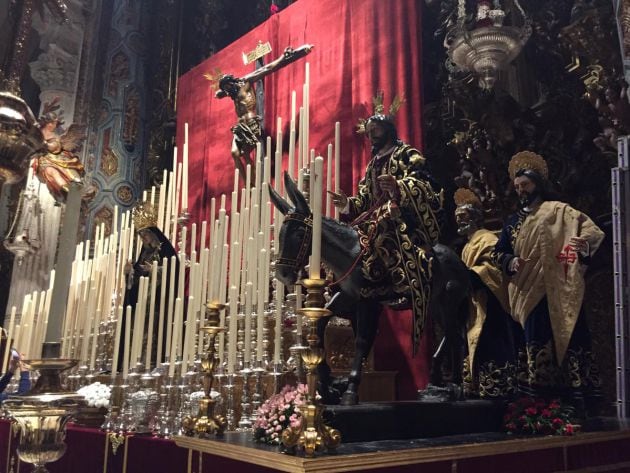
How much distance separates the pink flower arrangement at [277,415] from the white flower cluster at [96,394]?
229 centimetres

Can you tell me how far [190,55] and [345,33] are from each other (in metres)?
4.96

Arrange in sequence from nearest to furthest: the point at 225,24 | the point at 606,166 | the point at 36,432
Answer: the point at 36,432
the point at 606,166
the point at 225,24

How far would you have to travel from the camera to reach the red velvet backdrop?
5.86 metres

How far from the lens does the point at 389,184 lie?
349 cm

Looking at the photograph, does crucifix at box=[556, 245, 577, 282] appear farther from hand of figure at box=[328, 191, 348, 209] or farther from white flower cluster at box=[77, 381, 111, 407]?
white flower cluster at box=[77, 381, 111, 407]

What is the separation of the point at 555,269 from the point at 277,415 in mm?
2349

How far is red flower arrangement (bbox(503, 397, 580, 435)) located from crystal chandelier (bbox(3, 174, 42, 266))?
8.22 meters

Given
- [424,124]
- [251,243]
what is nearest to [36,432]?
[251,243]

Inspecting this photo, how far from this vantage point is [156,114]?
36.1 ft

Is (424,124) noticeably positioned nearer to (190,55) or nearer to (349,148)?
(349,148)

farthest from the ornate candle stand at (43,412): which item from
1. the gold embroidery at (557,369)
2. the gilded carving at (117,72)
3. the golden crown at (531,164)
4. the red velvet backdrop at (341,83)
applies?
the gilded carving at (117,72)

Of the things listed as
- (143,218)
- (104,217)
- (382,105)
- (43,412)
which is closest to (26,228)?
(104,217)

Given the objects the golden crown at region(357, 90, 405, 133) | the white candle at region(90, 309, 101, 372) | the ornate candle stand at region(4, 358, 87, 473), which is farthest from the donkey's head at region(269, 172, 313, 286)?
the golden crown at region(357, 90, 405, 133)

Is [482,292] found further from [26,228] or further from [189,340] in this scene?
[26,228]
